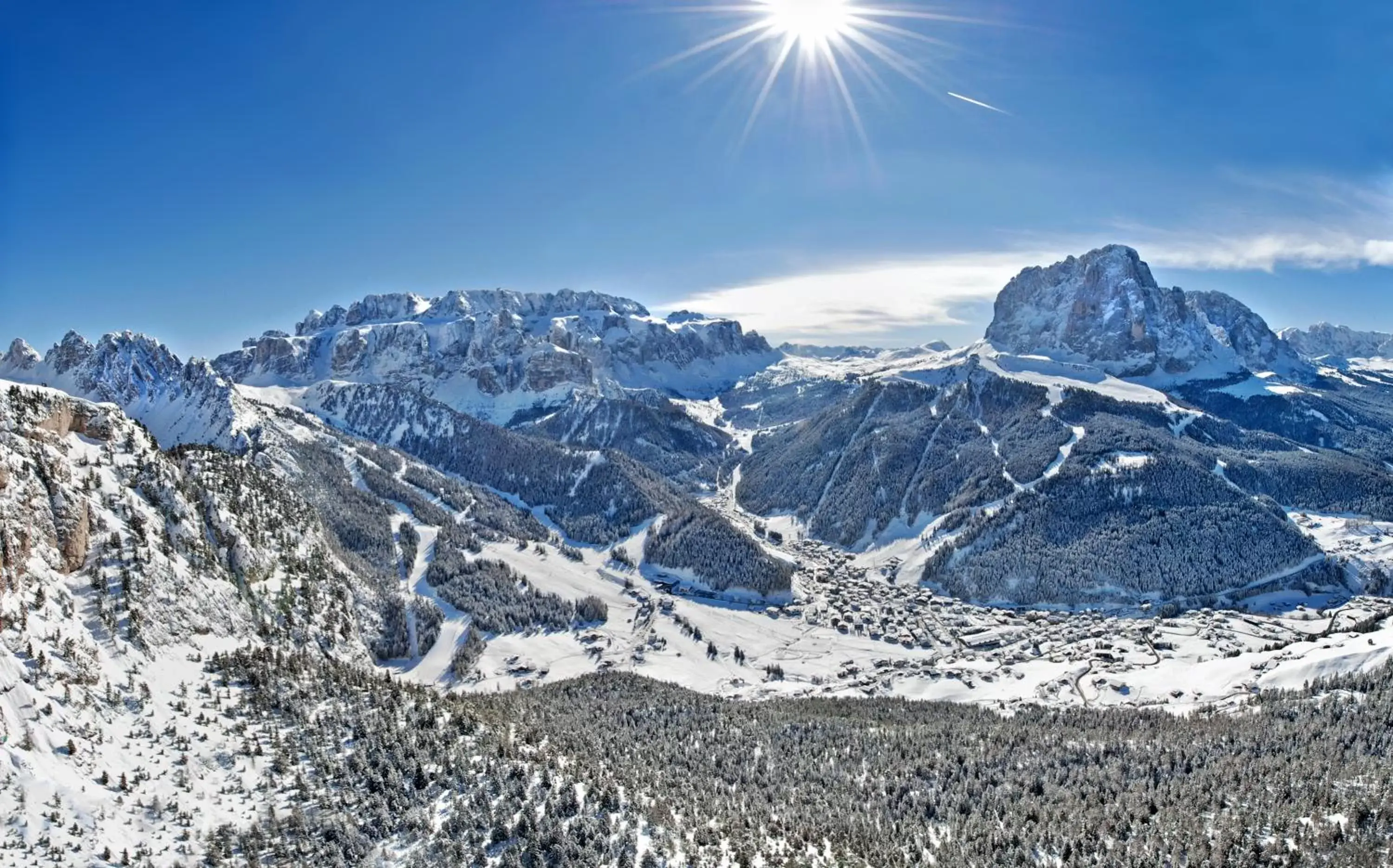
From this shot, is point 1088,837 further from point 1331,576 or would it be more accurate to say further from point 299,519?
point 1331,576

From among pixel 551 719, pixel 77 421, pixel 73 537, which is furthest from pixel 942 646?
pixel 77 421

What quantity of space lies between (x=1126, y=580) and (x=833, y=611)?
76.2 m

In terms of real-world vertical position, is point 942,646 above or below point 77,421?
below

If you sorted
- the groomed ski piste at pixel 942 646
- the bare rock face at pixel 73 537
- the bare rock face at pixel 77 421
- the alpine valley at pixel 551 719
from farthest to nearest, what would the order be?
the groomed ski piste at pixel 942 646, the bare rock face at pixel 77 421, the bare rock face at pixel 73 537, the alpine valley at pixel 551 719

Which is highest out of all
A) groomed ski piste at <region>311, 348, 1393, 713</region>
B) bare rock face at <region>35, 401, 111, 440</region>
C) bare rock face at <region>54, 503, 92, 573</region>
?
bare rock face at <region>35, 401, 111, 440</region>

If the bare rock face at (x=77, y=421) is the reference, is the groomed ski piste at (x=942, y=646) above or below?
below

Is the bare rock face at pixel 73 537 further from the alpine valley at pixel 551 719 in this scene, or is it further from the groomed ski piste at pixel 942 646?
the groomed ski piste at pixel 942 646

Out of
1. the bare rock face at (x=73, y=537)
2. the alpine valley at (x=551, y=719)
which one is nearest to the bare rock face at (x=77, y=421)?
the alpine valley at (x=551, y=719)

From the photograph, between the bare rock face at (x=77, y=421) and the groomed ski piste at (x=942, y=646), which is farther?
the groomed ski piste at (x=942, y=646)

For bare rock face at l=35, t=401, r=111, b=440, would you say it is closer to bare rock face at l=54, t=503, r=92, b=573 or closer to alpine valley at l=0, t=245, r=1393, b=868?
alpine valley at l=0, t=245, r=1393, b=868

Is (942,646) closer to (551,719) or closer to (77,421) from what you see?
(551,719)

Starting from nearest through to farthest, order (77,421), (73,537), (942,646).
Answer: (73,537) < (77,421) < (942,646)

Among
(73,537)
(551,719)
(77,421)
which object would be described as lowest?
(551,719)

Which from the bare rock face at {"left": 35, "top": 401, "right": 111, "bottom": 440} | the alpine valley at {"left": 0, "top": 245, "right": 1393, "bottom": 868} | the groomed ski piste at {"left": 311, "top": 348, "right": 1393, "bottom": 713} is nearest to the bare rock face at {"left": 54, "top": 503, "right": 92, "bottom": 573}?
the alpine valley at {"left": 0, "top": 245, "right": 1393, "bottom": 868}
